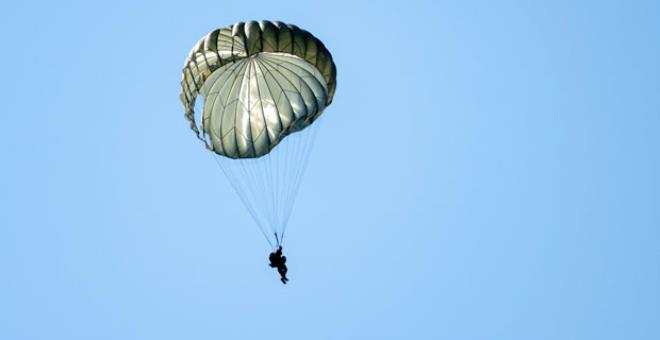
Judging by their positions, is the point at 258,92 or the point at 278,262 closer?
the point at 278,262

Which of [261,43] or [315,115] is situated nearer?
[261,43]

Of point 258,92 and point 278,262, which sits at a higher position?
point 258,92

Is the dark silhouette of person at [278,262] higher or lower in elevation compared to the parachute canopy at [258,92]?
lower

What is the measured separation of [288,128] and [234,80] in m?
2.19

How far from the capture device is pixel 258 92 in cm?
3419

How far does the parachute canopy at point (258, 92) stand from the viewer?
107 ft

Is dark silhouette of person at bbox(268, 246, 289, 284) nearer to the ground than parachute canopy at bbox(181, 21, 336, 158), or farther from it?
nearer to the ground

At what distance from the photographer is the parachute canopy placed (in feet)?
107

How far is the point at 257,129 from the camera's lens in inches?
1340

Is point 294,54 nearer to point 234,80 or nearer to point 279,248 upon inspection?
point 234,80

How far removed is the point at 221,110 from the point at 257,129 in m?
1.21

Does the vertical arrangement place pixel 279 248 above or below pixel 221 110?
below

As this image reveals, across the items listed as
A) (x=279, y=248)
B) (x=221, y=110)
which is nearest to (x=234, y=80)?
(x=221, y=110)

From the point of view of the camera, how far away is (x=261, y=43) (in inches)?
1252
